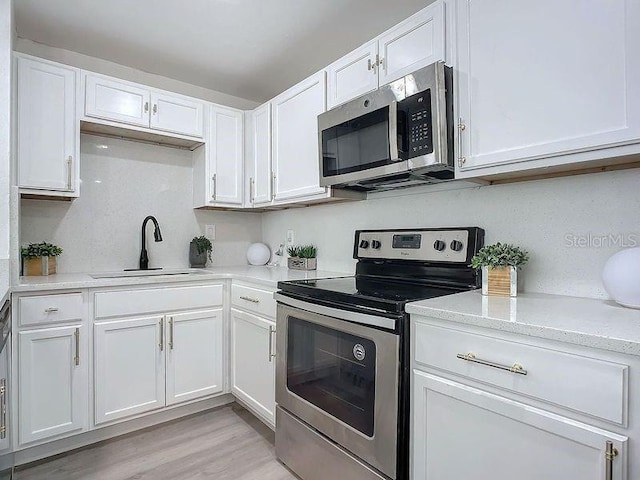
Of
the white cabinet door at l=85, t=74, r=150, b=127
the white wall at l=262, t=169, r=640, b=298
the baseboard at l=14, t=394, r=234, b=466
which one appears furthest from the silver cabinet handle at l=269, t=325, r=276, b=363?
the white cabinet door at l=85, t=74, r=150, b=127

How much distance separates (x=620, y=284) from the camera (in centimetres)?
114

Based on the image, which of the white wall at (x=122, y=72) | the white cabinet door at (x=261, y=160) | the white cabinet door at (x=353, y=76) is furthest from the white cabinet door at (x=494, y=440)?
the white wall at (x=122, y=72)

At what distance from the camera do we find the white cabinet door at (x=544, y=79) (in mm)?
1080

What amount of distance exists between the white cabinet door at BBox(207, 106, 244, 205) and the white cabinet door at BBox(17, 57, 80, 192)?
858 millimetres

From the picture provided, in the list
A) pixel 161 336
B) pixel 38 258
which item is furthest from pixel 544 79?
pixel 38 258

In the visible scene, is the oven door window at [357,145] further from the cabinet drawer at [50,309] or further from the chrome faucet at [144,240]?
the cabinet drawer at [50,309]

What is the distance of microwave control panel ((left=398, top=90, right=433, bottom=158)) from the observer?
1498mm

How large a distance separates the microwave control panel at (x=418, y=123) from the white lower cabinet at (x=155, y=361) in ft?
5.25

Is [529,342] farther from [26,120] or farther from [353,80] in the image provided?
[26,120]

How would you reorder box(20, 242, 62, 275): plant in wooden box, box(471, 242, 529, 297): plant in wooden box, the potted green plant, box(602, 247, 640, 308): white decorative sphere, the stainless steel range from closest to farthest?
box(602, 247, 640, 308): white decorative sphere
the stainless steel range
box(471, 242, 529, 297): plant in wooden box
box(20, 242, 62, 275): plant in wooden box
the potted green plant

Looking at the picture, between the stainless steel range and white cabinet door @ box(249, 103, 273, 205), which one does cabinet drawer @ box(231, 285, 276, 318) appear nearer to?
the stainless steel range

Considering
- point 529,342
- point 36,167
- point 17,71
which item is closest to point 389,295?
point 529,342

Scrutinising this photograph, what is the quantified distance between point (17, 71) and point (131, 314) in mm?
1441

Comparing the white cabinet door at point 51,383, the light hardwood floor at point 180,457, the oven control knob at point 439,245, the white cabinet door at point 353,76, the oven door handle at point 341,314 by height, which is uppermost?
the white cabinet door at point 353,76
